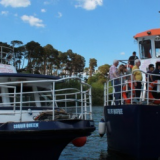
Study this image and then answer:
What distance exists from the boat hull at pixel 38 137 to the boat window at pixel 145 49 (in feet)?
18.5

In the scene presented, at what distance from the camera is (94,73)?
253ft

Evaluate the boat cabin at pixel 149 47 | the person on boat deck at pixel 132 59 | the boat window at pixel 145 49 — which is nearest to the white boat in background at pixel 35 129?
the person on boat deck at pixel 132 59

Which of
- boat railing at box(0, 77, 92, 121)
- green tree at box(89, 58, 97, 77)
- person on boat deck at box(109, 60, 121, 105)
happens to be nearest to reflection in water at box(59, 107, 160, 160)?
person on boat deck at box(109, 60, 121, 105)

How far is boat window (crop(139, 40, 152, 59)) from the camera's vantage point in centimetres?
1283

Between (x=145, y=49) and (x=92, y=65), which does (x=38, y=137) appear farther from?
(x=92, y=65)

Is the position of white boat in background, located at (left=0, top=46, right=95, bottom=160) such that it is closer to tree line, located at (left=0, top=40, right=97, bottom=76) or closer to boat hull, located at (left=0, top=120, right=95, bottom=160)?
boat hull, located at (left=0, top=120, right=95, bottom=160)

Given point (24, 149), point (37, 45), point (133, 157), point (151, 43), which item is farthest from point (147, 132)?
point (37, 45)

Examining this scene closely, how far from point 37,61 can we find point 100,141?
3892 centimetres

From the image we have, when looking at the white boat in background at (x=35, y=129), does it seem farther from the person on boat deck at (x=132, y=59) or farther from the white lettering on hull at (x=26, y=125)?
the person on boat deck at (x=132, y=59)

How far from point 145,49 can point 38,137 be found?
709cm

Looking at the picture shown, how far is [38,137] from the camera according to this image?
7582 millimetres

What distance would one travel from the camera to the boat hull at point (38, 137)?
24.7 feet

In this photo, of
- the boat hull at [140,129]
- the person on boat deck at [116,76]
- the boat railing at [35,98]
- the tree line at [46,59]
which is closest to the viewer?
the boat railing at [35,98]

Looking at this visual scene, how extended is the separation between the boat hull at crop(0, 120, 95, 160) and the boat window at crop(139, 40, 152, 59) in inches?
222
